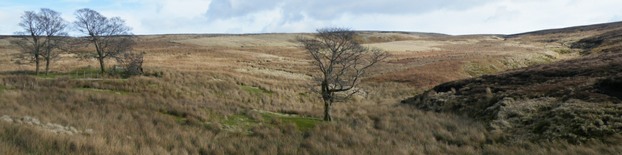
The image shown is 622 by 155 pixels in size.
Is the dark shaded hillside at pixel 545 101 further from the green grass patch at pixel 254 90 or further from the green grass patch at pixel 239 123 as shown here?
the green grass patch at pixel 254 90

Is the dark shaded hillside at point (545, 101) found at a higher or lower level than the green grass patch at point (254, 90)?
higher

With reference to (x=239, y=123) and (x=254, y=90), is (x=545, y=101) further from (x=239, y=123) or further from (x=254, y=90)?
(x=254, y=90)

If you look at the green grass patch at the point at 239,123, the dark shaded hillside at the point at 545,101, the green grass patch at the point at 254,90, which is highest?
the dark shaded hillside at the point at 545,101

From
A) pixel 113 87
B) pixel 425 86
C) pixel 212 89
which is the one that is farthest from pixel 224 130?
pixel 425 86

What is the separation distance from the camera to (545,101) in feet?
69.6

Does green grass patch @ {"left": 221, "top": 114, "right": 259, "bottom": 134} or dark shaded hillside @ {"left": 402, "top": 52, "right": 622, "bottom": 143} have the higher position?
dark shaded hillside @ {"left": 402, "top": 52, "right": 622, "bottom": 143}

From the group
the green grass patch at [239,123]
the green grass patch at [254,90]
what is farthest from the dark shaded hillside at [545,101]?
the green grass patch at [254,90]

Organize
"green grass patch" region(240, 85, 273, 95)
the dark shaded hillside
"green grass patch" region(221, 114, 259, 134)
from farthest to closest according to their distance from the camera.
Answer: "green grass patch" region(240, 85, 273, 95)
"green grass patch" region(221, 114, 259, 134)
the dark shaded hillside

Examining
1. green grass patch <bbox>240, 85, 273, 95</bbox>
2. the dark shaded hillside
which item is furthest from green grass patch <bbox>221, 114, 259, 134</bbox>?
green grass patch <bbox>240, 85, 273, 95</bbox>

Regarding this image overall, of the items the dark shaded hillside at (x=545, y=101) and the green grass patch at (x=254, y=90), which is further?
the green grass patch at (x=254, y=90)

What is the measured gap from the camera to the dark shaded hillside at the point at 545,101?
16391mm

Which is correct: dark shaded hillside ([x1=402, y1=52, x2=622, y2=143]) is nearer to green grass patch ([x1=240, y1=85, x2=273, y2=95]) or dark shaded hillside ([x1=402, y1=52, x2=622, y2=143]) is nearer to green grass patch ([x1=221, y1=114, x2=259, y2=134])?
green grass patch ([x1=221, y1=114, x2=259, y2=134])

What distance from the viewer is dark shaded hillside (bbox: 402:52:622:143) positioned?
1639 cm

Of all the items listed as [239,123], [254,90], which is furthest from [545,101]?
[254,90]
